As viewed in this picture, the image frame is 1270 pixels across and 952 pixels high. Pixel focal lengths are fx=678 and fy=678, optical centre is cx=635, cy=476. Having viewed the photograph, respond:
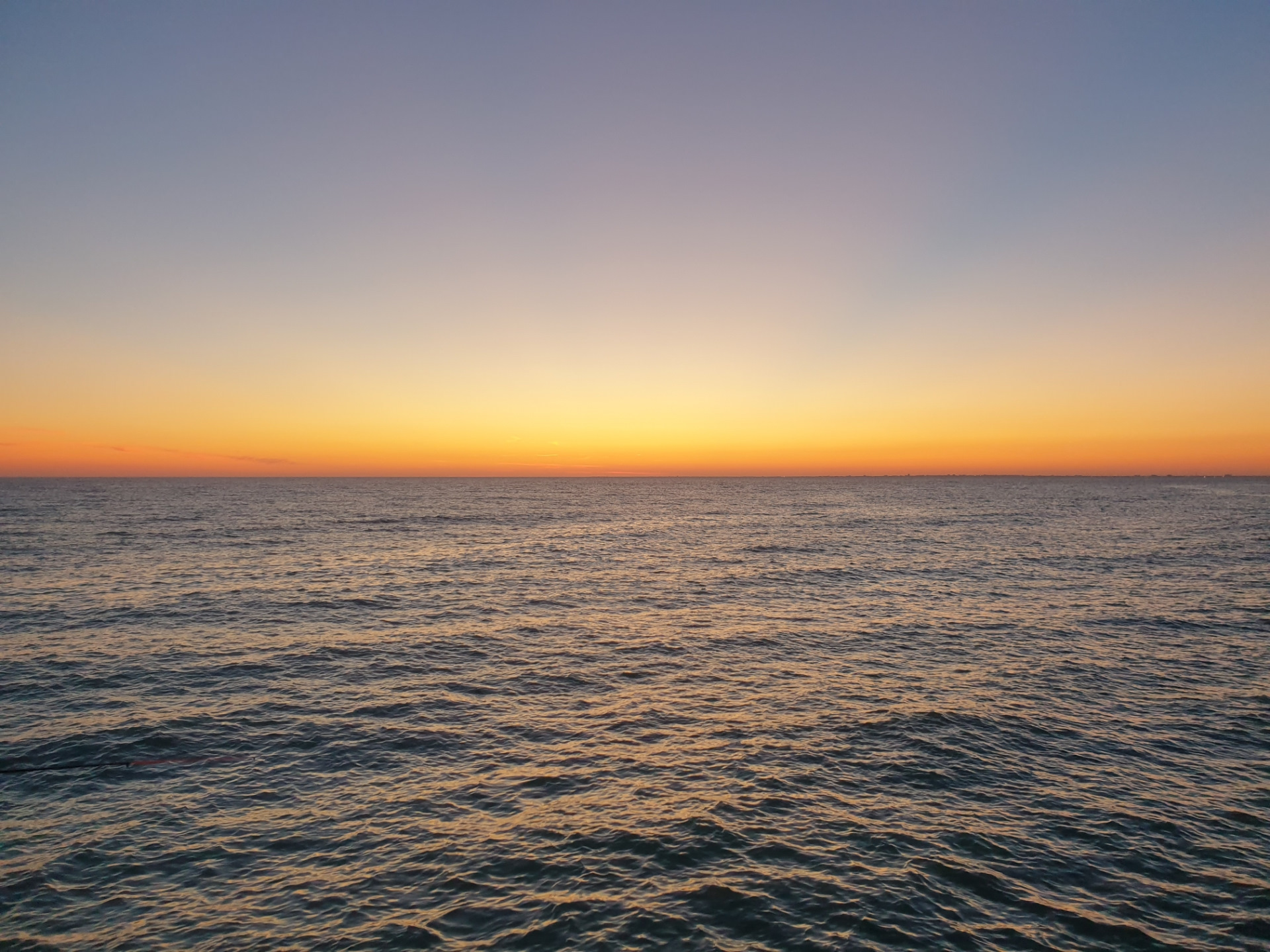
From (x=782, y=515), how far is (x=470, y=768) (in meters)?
127

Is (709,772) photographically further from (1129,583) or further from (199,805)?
(1129,583)

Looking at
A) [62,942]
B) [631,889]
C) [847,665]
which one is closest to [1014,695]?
[847,665]

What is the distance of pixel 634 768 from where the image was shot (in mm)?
21094

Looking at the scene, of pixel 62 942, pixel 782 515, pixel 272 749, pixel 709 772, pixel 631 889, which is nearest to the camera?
pixel 62 942

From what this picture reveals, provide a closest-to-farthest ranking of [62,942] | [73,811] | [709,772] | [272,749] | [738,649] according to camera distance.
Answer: [62,942], [73,811], [709,772], [272,749], [738,649]

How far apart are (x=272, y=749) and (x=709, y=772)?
14.2m

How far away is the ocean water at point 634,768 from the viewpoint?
1415 cm

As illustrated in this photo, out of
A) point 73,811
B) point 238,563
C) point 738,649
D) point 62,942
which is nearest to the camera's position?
point 62,942

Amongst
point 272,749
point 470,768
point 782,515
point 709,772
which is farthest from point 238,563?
point 782,515

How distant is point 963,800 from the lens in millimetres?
18984

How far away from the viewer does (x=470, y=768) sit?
20953 mm

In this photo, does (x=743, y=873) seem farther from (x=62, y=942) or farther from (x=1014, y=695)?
(x=1014, y=695)

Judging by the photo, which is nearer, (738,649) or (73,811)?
(73,811)

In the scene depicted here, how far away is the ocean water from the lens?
1415 cm
